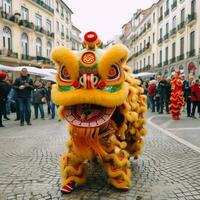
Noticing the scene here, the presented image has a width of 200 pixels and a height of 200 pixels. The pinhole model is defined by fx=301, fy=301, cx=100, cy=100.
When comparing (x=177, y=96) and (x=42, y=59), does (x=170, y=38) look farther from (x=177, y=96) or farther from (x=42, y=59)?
(x=177, y=96)

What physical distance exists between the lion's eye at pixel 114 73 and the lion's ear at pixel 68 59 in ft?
1.30

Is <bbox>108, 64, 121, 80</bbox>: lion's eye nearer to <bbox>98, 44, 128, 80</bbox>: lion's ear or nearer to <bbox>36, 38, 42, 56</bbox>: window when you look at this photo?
<bbox>98, 44, 128, 80</bbox>: lion's ear

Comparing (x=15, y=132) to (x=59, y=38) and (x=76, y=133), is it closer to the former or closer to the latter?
(x=76, y=133)

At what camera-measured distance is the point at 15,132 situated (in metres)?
8.87

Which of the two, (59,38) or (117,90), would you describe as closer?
(117,90)

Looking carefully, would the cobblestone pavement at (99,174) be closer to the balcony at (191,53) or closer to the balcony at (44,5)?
the balcony at (191,53)

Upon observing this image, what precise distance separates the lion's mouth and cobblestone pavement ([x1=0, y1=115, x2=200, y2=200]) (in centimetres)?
94

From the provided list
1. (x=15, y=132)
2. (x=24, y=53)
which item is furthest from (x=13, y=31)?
(x=15, y=132)

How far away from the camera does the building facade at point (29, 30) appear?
3105cm

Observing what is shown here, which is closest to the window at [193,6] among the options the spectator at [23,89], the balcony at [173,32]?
the balcony at [173,32]

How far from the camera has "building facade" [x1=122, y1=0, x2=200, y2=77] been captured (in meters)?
31.3

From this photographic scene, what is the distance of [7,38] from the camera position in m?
31.6

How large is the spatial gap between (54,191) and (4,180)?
0.92 m

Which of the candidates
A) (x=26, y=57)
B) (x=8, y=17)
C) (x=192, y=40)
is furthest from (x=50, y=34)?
(x=192, y=40)
